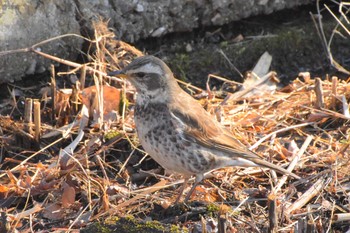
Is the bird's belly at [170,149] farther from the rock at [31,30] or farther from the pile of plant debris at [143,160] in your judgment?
the rock at [31,30]

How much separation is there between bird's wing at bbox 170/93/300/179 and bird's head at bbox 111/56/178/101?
0.60ft

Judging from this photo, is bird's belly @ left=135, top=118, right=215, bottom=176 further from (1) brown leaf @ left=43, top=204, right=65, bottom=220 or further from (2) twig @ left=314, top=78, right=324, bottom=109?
(2) twig @ left=314, top=78, right=324, bottom=109

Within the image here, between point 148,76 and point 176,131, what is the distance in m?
0.52

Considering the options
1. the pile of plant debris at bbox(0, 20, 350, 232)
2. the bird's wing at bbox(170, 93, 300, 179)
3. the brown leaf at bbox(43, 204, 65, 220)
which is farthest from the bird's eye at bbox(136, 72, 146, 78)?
the brown leaf at bbox(43, 204, 65, 220)

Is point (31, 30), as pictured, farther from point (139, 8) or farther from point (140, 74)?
point (140, 74)

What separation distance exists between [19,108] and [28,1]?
1.01 m

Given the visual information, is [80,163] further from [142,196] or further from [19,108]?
[19,108]

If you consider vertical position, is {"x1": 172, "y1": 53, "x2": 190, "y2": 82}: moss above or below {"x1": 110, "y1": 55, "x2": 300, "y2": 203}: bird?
below

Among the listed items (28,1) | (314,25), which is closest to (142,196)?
(28,1)

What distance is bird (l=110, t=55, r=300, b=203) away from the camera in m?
6.28

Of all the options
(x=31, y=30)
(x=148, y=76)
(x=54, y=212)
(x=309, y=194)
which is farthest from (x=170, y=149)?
(x=31, y=30)

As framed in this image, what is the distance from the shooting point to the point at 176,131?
6.33 m

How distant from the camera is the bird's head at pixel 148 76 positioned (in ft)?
21.1

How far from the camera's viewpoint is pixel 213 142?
656 centimetres
